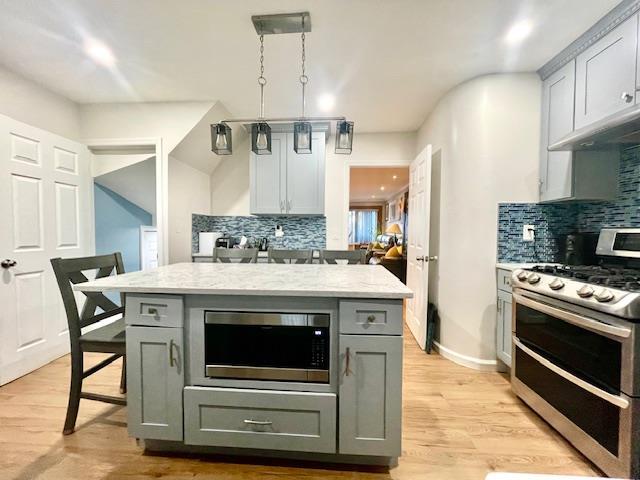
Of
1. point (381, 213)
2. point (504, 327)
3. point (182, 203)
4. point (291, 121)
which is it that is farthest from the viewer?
point (381, 213)

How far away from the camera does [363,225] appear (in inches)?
459

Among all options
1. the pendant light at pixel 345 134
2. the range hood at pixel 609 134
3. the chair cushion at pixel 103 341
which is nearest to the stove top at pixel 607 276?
the range hood at pixel 609 134

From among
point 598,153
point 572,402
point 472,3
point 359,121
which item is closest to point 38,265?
point 359,121

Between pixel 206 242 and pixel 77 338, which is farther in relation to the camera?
pixel 206 242

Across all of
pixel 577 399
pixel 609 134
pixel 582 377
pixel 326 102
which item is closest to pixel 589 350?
pixel 582 377

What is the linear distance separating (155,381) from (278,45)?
228 cm

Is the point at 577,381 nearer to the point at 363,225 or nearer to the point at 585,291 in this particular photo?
the point at 585,291

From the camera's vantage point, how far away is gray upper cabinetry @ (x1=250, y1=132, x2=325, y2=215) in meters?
3.54

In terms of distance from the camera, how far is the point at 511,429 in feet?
5.67

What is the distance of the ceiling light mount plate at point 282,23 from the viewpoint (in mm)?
1771

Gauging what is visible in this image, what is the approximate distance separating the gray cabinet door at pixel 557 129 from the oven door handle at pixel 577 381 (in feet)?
3.87

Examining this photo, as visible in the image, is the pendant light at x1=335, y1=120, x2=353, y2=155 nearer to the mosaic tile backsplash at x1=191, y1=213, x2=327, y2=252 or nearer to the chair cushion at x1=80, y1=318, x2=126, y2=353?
the chair cushion at x1=80, y1=318, x2=126, y2=353

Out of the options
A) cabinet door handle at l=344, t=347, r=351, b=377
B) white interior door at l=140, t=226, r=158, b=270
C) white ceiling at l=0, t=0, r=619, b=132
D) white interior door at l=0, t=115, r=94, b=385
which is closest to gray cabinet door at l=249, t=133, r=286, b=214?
white ceiling at l=0, t=0, r=619, b=132

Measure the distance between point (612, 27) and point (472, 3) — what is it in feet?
2.97
